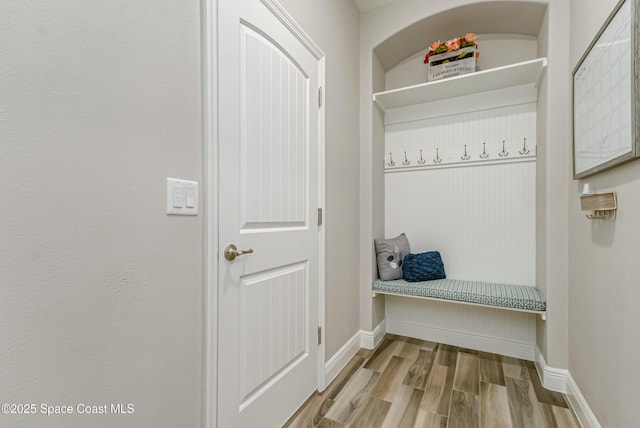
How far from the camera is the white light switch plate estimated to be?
0.99m

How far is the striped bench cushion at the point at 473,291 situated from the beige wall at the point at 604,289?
0.24 metres

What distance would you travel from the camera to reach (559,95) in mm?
1892

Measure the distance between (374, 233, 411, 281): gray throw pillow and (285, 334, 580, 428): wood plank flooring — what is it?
2.05 feet

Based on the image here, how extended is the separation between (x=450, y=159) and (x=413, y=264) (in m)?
0.98

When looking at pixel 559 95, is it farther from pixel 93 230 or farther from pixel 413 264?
pixel 93 230

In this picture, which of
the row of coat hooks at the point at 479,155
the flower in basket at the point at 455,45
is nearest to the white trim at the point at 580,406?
the row of coat hooks at the point at 479,155

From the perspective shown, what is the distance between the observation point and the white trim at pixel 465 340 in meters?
2.30

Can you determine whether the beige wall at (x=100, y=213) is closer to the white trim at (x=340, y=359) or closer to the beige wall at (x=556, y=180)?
the white trim at (x=340, y=359)

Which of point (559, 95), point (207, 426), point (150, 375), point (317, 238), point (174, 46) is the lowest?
point (207, 426)

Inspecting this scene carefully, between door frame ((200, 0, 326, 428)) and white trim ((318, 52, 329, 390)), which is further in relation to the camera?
white trim ((318, 52, 329, 390))

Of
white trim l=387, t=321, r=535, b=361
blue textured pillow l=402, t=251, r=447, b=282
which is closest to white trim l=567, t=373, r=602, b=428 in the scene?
white trim l=387, t=321, r=535, b=361

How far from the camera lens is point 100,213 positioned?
802 mm

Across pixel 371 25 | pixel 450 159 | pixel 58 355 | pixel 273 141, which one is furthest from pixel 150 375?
pixel 371 25

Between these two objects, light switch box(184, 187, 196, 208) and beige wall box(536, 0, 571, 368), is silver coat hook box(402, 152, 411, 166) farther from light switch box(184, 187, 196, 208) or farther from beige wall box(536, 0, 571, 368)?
light switch box(184, 187, 196, 208)
